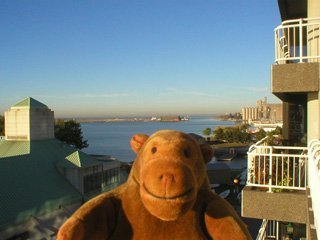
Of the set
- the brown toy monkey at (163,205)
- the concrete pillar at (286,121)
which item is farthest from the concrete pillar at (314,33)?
the concrete pillar at (286,121)

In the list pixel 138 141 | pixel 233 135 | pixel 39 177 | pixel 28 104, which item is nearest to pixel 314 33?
pixel 138 141

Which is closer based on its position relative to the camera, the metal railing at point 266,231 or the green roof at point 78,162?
the metal railing at point 266,231

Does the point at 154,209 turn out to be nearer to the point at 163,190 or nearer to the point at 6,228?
the point at 163,190

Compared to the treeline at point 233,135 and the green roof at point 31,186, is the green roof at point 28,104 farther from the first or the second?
the treeline at point 233,135

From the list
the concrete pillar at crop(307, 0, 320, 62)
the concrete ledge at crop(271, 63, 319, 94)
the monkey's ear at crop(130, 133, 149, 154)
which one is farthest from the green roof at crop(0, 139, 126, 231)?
the concrete pillar at crop(307, 0, 320, 62)

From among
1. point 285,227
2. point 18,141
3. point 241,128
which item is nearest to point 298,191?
point 285,227

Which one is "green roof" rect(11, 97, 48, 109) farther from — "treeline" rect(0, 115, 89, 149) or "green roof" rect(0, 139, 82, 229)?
"treeline" rect(0, 115, 89, 149)

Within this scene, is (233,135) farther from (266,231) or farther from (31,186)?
(266,231)
